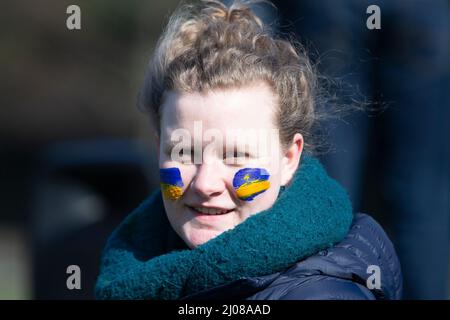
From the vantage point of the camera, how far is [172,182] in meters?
2.35

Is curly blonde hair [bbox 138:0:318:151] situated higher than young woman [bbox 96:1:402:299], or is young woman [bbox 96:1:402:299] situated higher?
curly blonde hair [bbox 138:0:318:151]

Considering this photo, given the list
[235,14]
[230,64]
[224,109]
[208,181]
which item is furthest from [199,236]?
[235,14]

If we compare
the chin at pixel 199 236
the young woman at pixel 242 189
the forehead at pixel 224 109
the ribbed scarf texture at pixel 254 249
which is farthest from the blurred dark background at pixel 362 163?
the chin at pixel 199 236

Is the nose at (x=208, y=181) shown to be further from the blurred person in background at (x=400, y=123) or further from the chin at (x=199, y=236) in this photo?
the blurred person in background at (x=400, y=123)

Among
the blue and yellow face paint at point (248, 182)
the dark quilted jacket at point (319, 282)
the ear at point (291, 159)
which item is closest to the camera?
the dark quilted jacket at point (319, 282)

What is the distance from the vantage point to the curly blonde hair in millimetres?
2340

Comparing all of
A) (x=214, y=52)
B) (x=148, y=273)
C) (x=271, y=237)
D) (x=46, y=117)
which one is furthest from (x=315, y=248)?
(x=46, y=117)

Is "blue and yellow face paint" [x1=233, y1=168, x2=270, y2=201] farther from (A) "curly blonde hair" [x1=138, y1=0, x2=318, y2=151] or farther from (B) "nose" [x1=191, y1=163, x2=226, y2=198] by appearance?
(A) "curly blonde hair" [x1=138, y1=0, x2=318, y2=151]

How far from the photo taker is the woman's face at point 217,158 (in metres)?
2.27

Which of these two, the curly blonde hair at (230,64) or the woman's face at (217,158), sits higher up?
the curly blonde hair at (230,64)

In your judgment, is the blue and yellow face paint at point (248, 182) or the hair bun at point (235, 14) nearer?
the blue and yellow face paint at point (248, 182)

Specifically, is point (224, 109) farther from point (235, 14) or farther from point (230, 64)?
point (235, 14)

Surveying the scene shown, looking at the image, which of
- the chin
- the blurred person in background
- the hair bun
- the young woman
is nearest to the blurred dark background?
the blurred person in background
